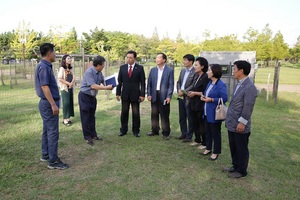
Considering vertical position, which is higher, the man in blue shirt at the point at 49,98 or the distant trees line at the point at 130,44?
the distant trees line at the point at 130,44

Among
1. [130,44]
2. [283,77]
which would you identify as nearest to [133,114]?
[283,77]

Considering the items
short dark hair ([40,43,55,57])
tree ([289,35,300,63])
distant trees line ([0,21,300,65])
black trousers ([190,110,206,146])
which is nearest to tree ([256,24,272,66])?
distant trees line ([0,21,300,65])

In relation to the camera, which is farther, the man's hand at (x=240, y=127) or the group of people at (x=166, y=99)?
the group of people at (x=166, y=99)

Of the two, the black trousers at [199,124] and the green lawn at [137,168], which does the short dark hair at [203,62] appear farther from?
the green lawn at [137,168]

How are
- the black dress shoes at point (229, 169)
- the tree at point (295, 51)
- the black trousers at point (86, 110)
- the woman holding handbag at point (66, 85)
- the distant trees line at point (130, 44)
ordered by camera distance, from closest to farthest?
the black dress shoes at point (229, 169) → the black trousers at point (86, 110) → the woman holding handbag at point (66, 85) → the distant trees line at point (130, 44) → the tree at point (295, 51)

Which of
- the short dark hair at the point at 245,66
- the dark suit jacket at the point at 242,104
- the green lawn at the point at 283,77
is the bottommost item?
the green lawn at the point at 283,77

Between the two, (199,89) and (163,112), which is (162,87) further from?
(199,89)

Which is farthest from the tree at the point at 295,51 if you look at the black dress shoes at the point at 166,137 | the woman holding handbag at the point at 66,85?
the woman holding handbag at the point at 66,85

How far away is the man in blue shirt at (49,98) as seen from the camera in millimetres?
3841

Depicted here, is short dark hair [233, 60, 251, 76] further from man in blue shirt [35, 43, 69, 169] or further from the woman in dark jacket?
man in blue shirt [35, 43, 69, 169]

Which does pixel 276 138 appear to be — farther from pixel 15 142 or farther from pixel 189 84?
pixel 15 142

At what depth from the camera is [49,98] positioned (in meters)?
3.86

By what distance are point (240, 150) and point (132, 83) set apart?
9.42 feet

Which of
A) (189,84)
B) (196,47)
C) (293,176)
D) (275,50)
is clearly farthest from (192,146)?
(275,50)
